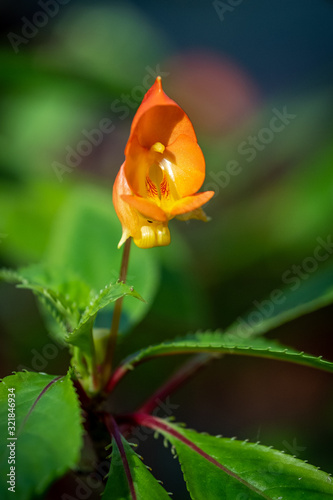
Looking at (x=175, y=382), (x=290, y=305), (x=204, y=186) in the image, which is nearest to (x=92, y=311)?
(x=175, y=382)

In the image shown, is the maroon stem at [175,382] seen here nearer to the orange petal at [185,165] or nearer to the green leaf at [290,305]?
the green leaf at [290,305]

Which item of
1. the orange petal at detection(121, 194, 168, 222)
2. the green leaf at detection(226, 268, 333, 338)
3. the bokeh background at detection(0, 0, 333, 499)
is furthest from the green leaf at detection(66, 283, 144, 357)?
the green leaf at detection(226, 268, 333, 338)

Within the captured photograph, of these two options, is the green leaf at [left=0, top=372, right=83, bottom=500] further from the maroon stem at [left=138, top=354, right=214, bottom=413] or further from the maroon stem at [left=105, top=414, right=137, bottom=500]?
the maroon stem at [left=138, top=354, right=214, bottom=413]

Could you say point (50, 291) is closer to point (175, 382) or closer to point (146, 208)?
point (146, 208)

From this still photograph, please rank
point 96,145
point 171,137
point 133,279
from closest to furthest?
point 171,137, point 133,279, point 96,145

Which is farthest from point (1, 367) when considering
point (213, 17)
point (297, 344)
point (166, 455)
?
point (213, 17)

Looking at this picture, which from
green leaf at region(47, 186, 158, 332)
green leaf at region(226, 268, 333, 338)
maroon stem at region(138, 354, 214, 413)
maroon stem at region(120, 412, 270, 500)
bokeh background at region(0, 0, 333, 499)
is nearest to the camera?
maroon stem at region(120, 412, 270, 500)

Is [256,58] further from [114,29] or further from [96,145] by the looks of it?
[96,145]
